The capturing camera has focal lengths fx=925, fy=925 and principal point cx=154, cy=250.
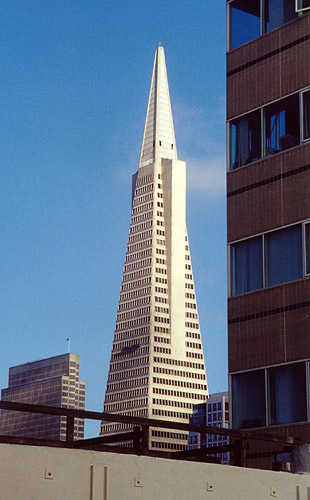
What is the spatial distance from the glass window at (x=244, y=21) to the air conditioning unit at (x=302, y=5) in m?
1.66

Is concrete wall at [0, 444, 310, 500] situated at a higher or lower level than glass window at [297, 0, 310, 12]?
lower

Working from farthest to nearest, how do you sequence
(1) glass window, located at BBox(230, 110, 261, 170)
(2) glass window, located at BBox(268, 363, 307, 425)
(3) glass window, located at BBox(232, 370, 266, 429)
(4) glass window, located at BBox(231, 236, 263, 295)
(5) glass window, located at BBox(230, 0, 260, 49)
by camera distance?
(5) glass window, located at BBox(230, 0, 260, 49) → (1) glass window, located at BBox(230, 110, 261, 170) → (4) glass window, located at BBox(231, 236, 263, 295) → (3) glass window, located at BBox(232, 370, 266, 429) → (2) glass window, located at BBox(268, 363, 307, 425)

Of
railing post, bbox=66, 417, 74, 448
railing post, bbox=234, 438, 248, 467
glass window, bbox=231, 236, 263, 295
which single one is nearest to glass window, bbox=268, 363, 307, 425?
glass window, bbox=231, 236, 263, 295

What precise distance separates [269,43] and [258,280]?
22.0 feet

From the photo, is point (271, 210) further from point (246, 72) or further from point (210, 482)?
point (210, 482)

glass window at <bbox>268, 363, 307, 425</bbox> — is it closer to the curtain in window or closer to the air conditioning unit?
the curtain in window

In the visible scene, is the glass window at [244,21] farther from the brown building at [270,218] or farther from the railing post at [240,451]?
the railing post at [240,451]

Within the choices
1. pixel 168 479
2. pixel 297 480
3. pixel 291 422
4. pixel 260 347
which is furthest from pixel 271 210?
pixel 168 479

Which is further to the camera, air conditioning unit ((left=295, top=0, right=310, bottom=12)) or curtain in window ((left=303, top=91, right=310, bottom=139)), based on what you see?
air conditioning unit ((left=295, top=0, right=310, bottom=12))

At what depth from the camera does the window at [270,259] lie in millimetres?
23156

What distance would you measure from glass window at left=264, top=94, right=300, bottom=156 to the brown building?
3 cm

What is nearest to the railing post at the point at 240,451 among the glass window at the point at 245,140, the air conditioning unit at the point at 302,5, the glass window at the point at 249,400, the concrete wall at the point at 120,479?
the concrete wall at the point at 120,479

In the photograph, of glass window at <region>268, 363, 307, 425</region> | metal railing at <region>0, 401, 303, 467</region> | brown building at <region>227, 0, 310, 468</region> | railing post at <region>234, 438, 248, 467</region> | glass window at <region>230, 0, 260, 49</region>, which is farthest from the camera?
glass window at <region>230, 0, 260, 49</region>

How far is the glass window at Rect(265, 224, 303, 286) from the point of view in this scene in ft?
76.4
